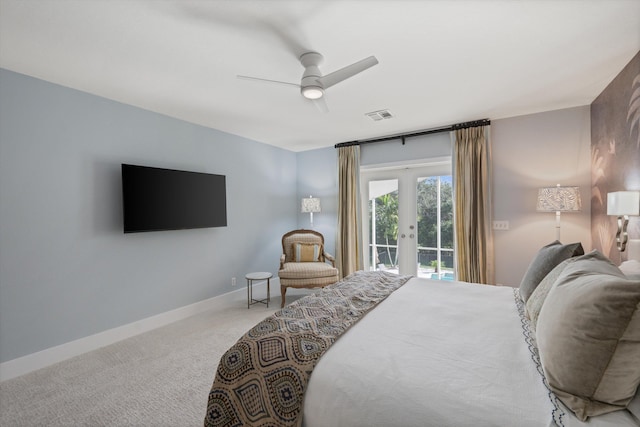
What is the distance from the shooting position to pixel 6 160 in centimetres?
237

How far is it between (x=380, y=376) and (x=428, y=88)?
8.85ft

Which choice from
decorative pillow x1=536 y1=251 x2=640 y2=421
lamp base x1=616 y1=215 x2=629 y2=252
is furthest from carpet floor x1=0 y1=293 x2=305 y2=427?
lamp base x1=616 y1=215 x2=629 y2=252

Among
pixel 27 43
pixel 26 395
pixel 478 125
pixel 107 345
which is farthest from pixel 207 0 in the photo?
pixel 478 125

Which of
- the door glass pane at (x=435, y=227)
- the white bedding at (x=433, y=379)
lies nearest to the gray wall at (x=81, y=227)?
the white bedding at (x=433, y=379)

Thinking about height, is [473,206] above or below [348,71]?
below

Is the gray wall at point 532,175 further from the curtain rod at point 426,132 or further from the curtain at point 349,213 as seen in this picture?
the curtain at point 349,213

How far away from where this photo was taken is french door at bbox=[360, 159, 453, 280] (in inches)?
169

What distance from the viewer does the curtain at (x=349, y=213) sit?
15.8 ft

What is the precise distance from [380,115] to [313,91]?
1.72 meters

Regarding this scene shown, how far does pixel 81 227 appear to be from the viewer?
9.16ft

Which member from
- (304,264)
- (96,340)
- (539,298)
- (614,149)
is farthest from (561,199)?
(96,340)

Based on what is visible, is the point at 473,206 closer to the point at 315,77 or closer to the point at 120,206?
the point at 315,77

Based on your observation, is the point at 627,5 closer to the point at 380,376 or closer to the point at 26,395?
the point at 380,376

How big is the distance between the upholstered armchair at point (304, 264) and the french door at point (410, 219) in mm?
936
